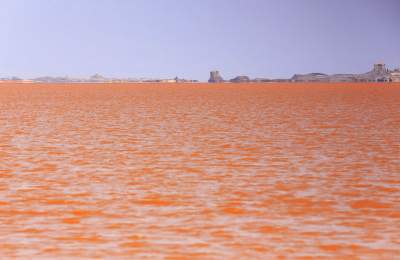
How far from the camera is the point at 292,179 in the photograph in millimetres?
18406

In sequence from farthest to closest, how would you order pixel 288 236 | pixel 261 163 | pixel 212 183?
pixel 261 163
pixel 212 183
pixel 288 236

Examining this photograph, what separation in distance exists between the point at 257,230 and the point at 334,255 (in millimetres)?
1850

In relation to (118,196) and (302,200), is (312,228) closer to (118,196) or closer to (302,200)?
(302,200)

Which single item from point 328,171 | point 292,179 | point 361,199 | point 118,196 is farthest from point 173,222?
point 328,171

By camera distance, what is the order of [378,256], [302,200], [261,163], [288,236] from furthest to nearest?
[261,163], [302,200], [288,236], [378,256]

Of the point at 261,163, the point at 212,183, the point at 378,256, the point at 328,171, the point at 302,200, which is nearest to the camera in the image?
the point at 378,256

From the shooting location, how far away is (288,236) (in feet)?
39.5

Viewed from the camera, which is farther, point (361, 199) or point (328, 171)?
point (328, 171)

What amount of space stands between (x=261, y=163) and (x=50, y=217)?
8843 millimetres

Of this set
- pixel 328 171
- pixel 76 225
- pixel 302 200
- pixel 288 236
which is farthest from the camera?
pixel 328 171

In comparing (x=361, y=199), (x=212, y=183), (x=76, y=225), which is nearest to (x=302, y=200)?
(x=361, y=199)

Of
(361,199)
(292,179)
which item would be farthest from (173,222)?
(292,179)

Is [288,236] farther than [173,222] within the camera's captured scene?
No

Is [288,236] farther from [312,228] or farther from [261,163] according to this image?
[261,163]
